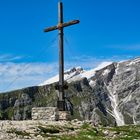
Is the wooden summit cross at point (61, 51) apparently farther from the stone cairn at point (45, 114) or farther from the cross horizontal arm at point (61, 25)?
the stone cairn at point (45, 114)

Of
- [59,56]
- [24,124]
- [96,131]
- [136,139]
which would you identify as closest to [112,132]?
[96,131]

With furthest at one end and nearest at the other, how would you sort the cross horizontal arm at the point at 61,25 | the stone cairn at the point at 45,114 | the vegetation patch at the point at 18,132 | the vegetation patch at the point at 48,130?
the cross horizontal arm at the point at 61,25, the stone cairn at the point at 45,114, the vegetation patch at the point at 48,130, the vegetation patch at the point at 18,132

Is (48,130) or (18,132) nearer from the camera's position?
(18,132)

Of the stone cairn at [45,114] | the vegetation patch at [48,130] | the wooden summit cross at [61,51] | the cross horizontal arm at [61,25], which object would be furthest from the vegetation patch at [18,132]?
the cross horizontal arm at [61,25]

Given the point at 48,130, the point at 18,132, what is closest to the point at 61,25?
the point at 48,130

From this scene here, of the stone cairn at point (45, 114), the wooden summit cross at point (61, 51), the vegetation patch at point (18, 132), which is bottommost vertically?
the vegetation patch at point (18, 132)

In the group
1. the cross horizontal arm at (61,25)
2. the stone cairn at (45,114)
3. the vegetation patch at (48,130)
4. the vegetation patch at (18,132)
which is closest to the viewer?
the vegetation patch at (18,132)

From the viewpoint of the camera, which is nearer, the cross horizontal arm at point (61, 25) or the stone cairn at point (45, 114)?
the stone cairn at point (45, 114)

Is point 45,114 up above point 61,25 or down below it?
below

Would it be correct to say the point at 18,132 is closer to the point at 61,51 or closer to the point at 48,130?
the point at 48,130

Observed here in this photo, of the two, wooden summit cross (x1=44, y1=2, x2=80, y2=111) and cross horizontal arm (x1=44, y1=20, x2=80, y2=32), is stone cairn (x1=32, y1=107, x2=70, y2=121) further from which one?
cross horizontal arm (x1=44, y1=20, x2=80, y2=32)

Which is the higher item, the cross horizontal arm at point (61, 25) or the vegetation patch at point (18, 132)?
the cross horizontal arm at point (61, 25)

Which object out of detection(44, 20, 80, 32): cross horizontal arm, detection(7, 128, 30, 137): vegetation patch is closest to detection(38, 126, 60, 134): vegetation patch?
detection(7, 128, 30, 137): vegetation patch

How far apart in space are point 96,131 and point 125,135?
2139mm
